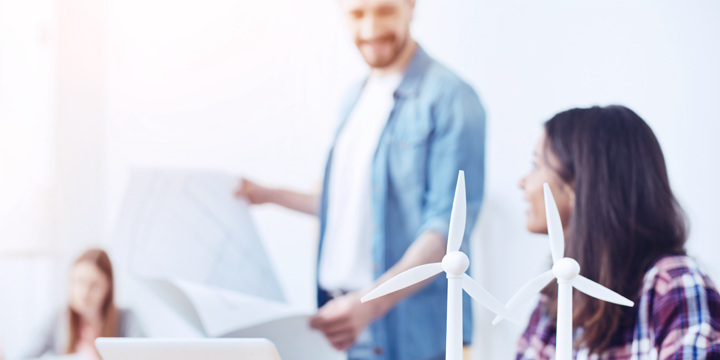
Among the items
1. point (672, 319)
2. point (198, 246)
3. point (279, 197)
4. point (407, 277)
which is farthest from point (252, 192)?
point (672, 319)

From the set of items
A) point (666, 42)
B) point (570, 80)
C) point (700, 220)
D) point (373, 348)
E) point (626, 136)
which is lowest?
point (373, 348)

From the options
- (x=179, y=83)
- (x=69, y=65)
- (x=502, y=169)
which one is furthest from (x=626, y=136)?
(x=69, y=65)

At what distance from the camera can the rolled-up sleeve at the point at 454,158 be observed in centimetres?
166

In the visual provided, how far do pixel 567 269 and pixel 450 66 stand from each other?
37.4 inches

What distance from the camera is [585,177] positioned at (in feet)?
4.66

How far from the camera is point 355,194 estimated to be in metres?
1.78

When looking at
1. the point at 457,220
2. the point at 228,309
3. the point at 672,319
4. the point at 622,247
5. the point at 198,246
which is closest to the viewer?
the point at 457,220

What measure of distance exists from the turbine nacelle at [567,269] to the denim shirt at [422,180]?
713 mm

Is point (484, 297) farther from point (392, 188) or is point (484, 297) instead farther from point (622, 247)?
point (392, 188)

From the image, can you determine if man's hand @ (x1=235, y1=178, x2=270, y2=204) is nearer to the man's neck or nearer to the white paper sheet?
the white paper sheet

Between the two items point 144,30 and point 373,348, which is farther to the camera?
point 144,30

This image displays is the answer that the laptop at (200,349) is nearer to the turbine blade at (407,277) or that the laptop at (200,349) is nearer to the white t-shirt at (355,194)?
the turbine blade at (407,277)

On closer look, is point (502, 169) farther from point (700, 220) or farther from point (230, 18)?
point (230, 18)

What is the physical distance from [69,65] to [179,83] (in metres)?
0.45
